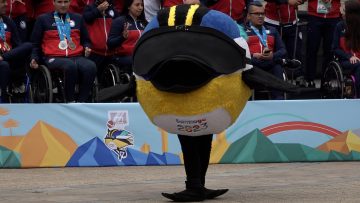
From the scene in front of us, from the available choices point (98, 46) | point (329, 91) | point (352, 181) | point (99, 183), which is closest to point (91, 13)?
point (98, 46)

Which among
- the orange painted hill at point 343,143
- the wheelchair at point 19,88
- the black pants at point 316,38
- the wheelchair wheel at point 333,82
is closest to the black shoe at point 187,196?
the orange painted hill at point 343,143

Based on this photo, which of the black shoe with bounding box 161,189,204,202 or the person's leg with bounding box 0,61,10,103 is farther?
the person's leg with bounding box 0,61,10,103

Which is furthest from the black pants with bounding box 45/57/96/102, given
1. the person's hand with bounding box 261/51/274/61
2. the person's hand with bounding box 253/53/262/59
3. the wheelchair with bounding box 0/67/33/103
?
the person's hand with bounding box 261/51/274/61

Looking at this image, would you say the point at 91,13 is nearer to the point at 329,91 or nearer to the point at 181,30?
the point at 329,91

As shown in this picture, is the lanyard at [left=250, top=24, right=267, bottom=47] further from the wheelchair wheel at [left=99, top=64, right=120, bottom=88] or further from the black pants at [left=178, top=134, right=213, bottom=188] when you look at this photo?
the black pants at [left=178, top=134, right=213, bottom=188]

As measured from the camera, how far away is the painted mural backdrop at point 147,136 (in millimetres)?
11609

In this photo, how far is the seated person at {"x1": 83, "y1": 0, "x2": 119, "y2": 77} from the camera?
14.3m

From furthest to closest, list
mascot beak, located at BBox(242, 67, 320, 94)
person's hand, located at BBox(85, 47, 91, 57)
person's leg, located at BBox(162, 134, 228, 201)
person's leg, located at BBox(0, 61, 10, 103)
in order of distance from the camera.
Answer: person's hand, located at BBox(85, 47, 91, 57) < person's leg, located at BBox(0, 61, 10, 103) < person's leg, located at BBox(162, 134, 228, 201) < mascot beak, located at BBox(242, 67, 320, 94)

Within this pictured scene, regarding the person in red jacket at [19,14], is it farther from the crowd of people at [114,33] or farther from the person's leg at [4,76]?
the person's leg at [4,76]

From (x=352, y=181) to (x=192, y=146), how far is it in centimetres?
221

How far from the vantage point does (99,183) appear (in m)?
10.1

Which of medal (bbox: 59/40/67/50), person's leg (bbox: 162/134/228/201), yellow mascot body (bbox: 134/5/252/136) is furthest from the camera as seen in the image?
medal (bbox: 59/40/67/50)

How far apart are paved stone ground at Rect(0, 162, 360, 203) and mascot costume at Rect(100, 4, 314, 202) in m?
0.82

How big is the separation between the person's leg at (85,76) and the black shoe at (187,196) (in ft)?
16.6
